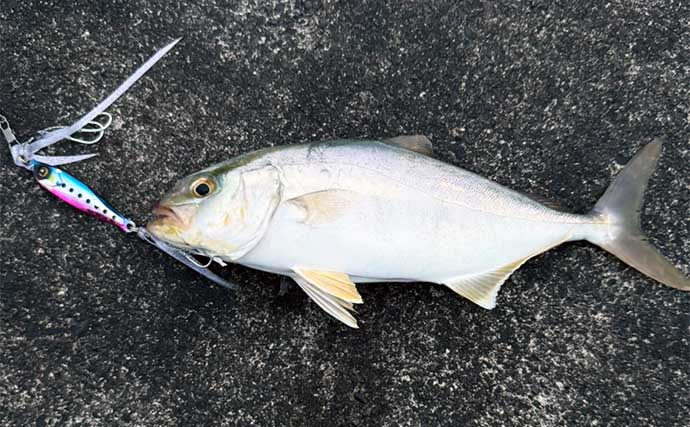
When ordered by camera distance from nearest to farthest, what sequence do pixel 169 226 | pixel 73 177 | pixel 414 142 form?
1. pixel 169 226
2. pixel 414 142
3. pixel 73 177

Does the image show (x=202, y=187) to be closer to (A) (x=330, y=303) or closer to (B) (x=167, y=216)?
(B) (x=167, y=216)

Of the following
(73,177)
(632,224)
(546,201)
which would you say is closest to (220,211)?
(73,177)

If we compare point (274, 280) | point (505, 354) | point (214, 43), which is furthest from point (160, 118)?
point (505, 354)

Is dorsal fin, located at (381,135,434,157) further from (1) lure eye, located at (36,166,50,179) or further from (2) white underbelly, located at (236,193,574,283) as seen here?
(1) lure eye, located at (36,166,50,179)

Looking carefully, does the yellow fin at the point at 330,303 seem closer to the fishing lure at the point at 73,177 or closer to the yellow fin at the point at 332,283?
the yellow fin at the point at 332,283

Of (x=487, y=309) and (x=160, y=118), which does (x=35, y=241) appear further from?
(x=487, y=309)

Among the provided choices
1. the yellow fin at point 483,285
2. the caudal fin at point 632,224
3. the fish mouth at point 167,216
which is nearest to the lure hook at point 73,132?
the fish mouth at point 167,216

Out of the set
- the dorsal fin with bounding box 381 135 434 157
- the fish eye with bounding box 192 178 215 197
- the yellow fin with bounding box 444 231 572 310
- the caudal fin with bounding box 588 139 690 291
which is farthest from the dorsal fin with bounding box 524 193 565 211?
the fish eye with bounding box 192 178 215 197
